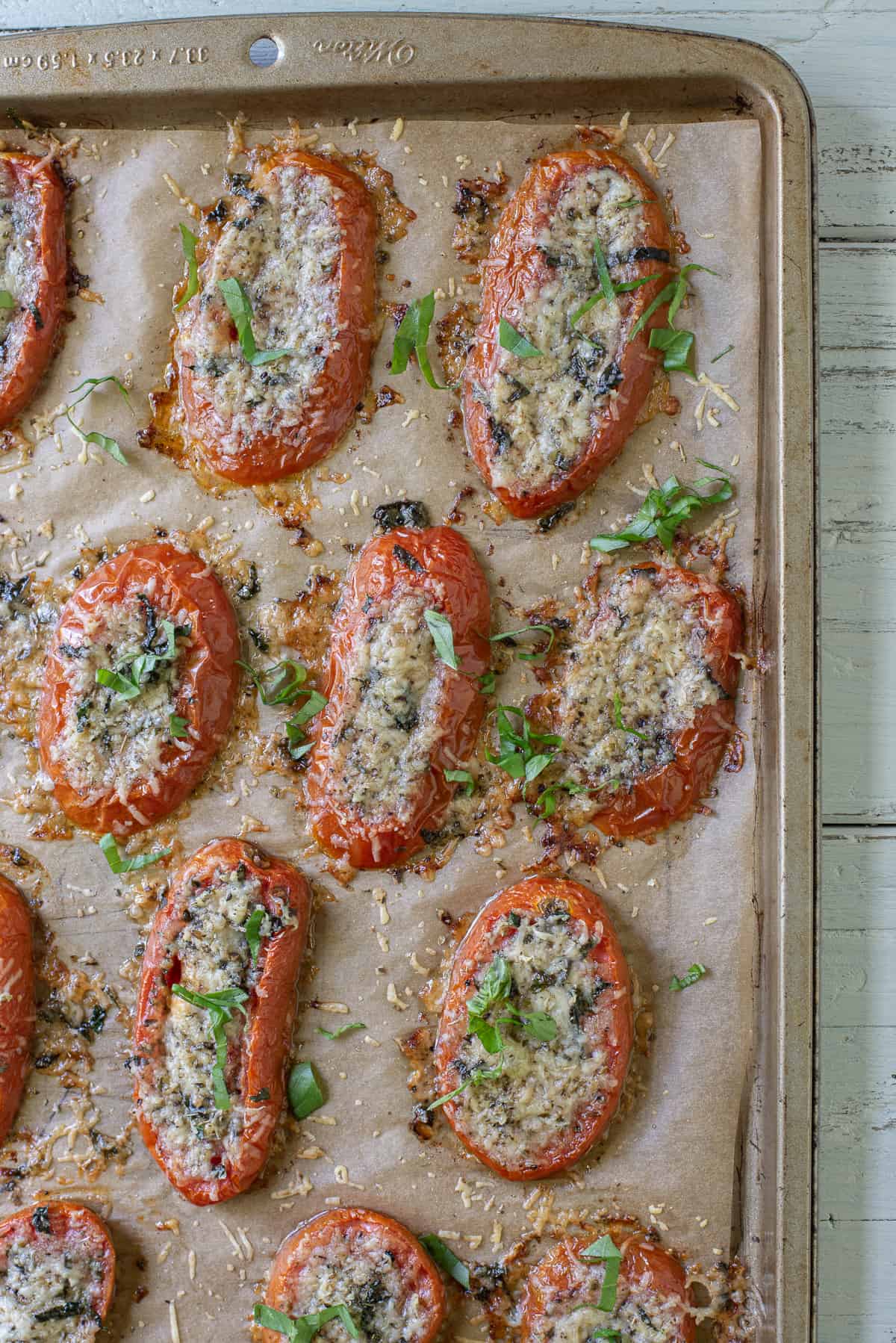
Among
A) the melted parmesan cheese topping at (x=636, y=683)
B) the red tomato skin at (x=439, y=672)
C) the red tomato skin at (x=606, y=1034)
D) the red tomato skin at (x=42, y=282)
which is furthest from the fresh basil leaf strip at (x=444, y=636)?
the red tomato skin at (x=42, y=282)

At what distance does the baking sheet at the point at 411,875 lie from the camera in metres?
2.71

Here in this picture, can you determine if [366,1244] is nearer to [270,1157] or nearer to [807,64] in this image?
[270,1157]

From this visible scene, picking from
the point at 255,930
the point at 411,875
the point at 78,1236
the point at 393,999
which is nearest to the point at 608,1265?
the point at 393,999

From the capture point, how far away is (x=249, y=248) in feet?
9.09

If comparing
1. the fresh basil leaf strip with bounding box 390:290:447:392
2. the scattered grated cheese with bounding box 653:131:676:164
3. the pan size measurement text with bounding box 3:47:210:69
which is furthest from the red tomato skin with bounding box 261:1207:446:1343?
the pan size measurement text with bounding box 3:47:210:69

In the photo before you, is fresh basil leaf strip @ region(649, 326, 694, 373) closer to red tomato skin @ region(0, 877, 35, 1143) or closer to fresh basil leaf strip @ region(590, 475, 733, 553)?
fresh basil leaf strip @ region(590, 475, 733, 553)

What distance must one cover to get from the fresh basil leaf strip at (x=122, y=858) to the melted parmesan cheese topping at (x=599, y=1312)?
57.3 inches

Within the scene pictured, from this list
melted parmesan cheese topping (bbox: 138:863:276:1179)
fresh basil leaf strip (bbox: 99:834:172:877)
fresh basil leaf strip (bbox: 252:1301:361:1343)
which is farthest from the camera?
fresh basil leaf strip (bbox: 99:834:172:877)

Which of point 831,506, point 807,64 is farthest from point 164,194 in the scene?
point 831,506

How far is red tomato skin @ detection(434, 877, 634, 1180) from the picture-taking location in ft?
8.66

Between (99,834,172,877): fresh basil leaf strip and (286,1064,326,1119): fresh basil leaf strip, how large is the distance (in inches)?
25.6

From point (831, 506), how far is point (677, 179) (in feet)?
3.14

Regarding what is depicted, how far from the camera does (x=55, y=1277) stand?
8.70 ft

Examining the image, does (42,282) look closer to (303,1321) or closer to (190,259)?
(190,259)
